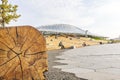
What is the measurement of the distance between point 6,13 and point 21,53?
28.0 m

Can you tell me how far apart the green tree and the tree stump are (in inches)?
1035

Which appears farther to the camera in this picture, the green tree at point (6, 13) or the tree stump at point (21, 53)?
the green tree at point (6, 13)

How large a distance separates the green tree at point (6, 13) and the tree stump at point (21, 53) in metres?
26.3

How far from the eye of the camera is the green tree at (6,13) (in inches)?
1225

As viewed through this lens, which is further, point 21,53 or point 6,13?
point 6,13

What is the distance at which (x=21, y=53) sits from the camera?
473 centimetres

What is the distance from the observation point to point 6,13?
32000 mm

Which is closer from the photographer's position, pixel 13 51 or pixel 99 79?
pixel 13 51

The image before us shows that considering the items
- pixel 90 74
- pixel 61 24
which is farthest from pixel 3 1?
pixel 90 74

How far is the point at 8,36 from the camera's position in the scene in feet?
15.2

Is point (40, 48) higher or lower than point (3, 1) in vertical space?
lower

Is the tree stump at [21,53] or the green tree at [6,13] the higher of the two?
the green tree at [6,13]

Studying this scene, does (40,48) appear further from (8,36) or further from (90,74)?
(90,74)

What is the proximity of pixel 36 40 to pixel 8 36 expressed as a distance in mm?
520
